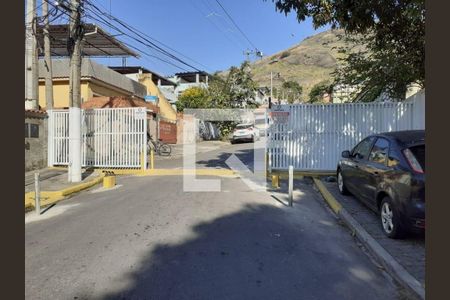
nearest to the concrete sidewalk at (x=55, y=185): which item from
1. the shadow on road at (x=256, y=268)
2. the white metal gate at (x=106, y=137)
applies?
the white metal gate at (x=106, y=137)

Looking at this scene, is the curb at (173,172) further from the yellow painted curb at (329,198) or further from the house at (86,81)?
the house at (86,81)

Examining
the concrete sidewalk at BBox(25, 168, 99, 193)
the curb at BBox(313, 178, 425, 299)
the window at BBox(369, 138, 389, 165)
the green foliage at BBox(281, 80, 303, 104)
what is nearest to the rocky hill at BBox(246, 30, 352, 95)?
the green foliage at BBox(281, 80, 303, 104)

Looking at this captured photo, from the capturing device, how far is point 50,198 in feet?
31.1

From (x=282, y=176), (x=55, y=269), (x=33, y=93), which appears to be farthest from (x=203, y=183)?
(x=33, y=93)

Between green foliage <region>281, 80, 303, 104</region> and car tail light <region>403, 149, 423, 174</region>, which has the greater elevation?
green foliage <region>281, 80, 303, 104</region>

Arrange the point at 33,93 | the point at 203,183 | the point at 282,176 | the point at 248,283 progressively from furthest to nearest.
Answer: the point at 33,93 → the point at 282,176 → the point at 203,183 → the point at 248,283

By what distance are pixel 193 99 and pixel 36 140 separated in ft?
84.3

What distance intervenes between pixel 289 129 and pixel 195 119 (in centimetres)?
2210

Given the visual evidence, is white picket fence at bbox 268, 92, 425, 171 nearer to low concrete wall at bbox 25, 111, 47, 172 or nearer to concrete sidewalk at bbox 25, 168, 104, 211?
concrete sidewalk at bbox 25, 168, 104, 211

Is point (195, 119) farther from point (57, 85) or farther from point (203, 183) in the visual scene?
point (203, 183)

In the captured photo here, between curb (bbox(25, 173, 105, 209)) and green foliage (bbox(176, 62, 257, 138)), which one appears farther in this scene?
green foliage (bbox(176, 62, 257, 138))

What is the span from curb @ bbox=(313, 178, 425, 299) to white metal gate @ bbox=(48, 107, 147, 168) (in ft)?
27.9

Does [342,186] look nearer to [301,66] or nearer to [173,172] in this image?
[173,172]

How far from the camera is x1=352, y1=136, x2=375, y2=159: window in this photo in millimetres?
7477
